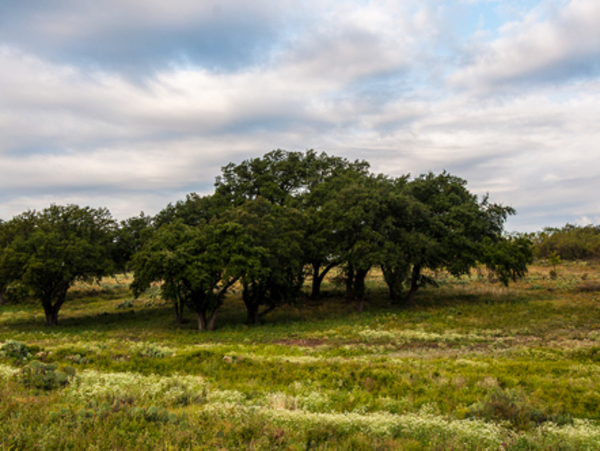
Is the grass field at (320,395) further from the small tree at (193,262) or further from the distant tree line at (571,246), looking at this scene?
the distant tree line at (571,246)

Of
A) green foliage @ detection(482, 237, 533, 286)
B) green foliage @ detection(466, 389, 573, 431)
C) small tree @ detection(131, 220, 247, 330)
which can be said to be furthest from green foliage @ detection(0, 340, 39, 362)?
green foliage @ detection(482, 237, 533, 286)

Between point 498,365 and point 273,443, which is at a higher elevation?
point 273,443

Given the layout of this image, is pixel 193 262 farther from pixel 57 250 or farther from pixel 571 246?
pixel 571 246

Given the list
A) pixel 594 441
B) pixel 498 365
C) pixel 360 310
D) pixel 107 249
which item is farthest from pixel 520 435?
pixel 107 249

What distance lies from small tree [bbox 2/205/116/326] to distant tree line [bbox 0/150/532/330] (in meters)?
0.09

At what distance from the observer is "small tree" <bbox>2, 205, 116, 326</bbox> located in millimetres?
30172

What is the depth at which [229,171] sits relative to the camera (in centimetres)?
4597

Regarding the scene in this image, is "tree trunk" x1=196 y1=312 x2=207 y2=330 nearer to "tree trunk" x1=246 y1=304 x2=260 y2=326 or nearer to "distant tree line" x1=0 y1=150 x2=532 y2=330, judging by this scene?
"distant tree line" x1=0 y1=150 x2=532 y2=330

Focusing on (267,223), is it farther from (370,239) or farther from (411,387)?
(411,387)

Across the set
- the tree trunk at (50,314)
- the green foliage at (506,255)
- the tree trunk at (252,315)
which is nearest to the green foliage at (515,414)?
the tree trunk at (252,315)

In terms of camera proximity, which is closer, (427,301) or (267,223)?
(267,223)

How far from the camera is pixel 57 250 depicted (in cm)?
3075

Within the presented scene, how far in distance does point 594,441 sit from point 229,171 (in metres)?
42.8

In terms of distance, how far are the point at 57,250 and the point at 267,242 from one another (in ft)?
55.6
